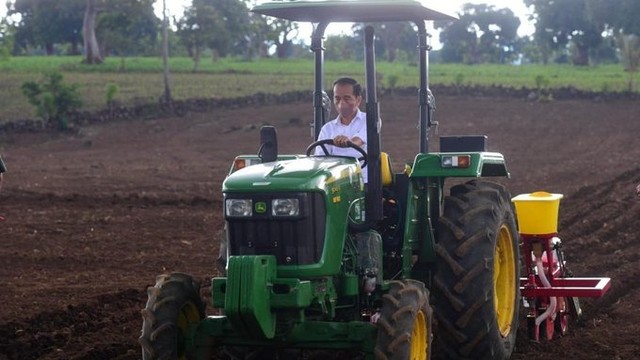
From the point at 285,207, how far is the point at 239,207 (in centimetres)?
28

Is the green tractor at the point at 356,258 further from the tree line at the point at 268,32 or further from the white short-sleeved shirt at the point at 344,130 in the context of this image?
the tree line at the point at 268,32

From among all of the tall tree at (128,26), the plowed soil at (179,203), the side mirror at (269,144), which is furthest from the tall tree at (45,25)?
Result: the side mirror at (269,144)

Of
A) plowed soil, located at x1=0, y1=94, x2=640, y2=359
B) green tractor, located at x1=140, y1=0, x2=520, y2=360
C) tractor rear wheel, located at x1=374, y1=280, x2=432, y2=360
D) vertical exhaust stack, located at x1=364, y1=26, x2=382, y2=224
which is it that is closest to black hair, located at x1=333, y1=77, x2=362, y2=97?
green tractor, located at x1=140, y1=0, x2=520, y2=360

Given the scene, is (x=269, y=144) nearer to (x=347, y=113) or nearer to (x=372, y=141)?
→ (x=372, y=141)

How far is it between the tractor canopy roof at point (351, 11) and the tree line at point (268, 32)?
28.6 metres

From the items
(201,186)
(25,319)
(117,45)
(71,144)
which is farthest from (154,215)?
(117,45)

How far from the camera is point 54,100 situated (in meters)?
30.7

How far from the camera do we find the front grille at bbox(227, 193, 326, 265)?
6.68 metres

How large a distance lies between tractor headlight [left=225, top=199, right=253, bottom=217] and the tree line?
30230mm

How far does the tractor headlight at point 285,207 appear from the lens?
6.66 m

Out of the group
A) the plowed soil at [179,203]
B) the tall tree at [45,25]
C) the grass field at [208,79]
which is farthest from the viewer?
the tall tree at [45,25]

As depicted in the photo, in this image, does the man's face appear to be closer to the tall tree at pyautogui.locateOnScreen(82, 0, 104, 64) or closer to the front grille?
the front grille

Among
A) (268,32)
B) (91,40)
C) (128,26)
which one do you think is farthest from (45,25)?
(128,26)

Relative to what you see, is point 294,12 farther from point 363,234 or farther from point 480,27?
point 480,27
